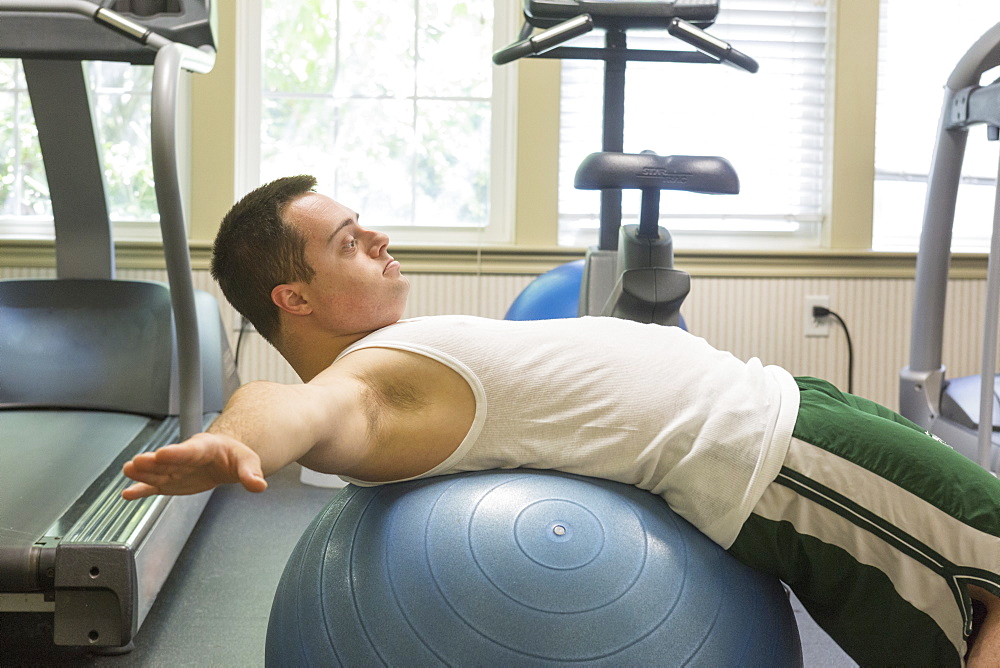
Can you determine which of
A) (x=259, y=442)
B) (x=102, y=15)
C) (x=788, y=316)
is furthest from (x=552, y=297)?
(x=259, y=442)

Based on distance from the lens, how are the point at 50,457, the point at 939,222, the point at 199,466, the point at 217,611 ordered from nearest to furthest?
the point at 199,466
the point at 217,611
the point at 50,457
the point at 939,222

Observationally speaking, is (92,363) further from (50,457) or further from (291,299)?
(291,299)

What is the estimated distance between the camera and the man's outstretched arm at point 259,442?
66cm

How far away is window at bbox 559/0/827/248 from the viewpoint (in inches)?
136

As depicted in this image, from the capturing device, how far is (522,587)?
0.98 meters

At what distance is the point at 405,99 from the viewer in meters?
3.40

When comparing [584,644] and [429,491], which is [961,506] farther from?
[429,491]

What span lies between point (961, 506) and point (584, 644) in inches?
19.0

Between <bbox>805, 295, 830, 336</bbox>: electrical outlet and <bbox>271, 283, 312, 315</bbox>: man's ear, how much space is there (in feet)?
8.68

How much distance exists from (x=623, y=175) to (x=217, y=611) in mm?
1230

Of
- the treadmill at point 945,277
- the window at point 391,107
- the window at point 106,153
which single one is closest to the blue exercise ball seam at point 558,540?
the treadmill at point 945,277

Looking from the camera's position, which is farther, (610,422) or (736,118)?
(736,118)

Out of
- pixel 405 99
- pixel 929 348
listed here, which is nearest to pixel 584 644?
pixel 929 348

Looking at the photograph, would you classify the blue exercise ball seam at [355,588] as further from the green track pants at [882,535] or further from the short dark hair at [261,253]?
the green track pants at [882,535]
